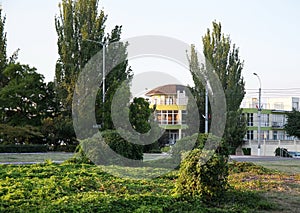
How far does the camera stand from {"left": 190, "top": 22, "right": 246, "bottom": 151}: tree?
4253 centimetres

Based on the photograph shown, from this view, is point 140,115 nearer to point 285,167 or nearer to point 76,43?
point 76,43

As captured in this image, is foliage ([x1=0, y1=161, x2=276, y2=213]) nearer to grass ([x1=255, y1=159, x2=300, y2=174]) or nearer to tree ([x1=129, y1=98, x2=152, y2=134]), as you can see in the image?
grass ([x1=255, y1=159, x2=300, y2=174])

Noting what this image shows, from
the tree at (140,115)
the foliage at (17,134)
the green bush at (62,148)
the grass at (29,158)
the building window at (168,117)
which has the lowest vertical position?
the grass at (29,158)

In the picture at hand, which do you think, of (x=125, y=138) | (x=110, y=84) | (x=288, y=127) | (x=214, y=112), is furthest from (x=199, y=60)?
(x=125, y=138)

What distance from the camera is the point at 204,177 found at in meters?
9.17

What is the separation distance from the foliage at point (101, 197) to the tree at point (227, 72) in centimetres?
3172

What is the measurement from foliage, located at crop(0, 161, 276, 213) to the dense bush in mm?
4578

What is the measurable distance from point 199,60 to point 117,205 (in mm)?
36941

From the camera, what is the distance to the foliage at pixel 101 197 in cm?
772

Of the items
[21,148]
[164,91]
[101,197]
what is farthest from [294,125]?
[101,197]

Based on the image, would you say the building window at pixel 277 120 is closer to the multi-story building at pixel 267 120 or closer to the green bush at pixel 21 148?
the multi-story building at pixel 267 120

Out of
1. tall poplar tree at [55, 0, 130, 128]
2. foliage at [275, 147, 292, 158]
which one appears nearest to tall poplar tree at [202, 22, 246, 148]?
foliage at [275, 147, 292, 158]

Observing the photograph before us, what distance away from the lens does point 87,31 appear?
130 ft

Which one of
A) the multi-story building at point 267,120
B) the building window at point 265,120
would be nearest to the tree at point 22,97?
the multi-story building at point 267,120
